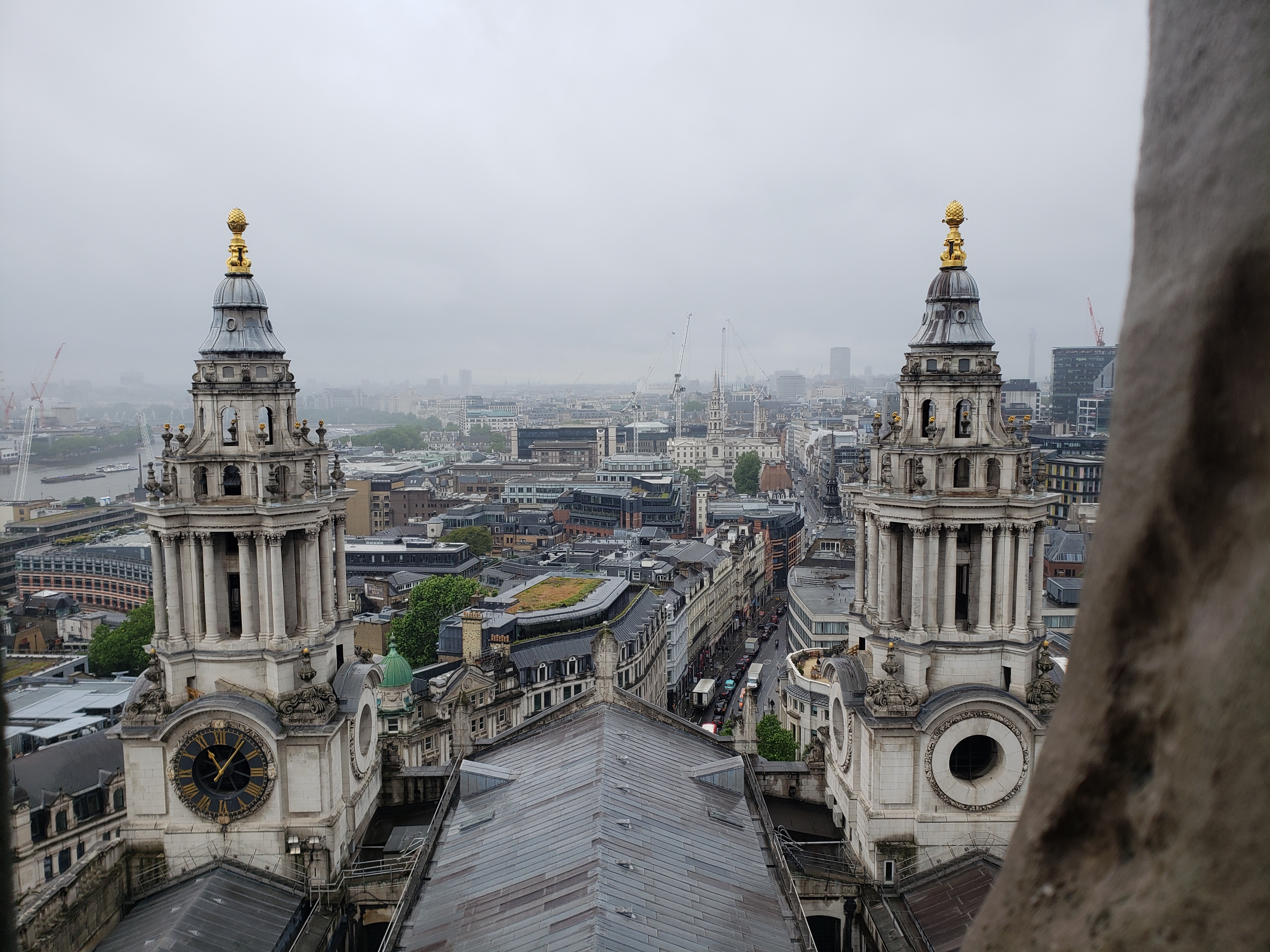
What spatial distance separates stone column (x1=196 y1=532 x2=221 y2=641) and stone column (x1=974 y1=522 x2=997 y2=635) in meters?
26.3

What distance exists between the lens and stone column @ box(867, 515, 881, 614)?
3500cm

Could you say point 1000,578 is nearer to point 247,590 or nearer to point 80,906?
point 247,590

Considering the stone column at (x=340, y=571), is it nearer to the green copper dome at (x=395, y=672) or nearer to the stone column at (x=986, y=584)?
the stone column at (x=986, y=584)


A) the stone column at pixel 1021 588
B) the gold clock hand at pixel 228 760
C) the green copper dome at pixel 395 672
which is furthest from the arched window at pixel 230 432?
the green copper dome at pixel 395 672

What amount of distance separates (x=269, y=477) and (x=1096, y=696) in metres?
34.1

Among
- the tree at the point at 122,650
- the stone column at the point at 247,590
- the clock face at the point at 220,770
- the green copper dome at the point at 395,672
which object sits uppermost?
the stone column at the point at 247,590

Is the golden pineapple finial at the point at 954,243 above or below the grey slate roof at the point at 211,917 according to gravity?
above

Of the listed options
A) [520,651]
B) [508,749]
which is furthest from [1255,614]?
[520,651]

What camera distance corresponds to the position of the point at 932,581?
33844 mm

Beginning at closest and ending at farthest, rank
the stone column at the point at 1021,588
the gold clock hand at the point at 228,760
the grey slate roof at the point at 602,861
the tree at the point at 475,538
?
the grey slate roof at the point at 602,861 < the stone column at the point at 1021,588 < the gold clock hand at the point at 228,760 < the tree at the point at 475,538

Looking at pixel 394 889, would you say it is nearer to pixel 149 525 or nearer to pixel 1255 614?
pixel 149 525

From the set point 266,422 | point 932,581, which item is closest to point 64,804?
point 266,422

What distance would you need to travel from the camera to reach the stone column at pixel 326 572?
36.6 metres

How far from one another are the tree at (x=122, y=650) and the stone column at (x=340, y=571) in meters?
57.4
